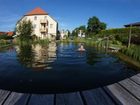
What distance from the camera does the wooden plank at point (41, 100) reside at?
3558 mm

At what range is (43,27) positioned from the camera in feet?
279

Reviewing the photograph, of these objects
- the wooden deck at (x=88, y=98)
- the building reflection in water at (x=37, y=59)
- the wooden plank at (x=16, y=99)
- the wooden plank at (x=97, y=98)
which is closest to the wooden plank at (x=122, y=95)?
the wooden deck at (x=88, y=98)

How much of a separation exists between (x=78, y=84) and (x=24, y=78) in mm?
3515

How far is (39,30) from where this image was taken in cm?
8462

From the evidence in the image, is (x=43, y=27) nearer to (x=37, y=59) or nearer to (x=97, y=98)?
(x=37, y=59)

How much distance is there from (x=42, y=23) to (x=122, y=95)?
8254cm

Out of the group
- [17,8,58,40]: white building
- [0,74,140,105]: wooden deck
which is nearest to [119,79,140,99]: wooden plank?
[0,74,140,105]: wooden deck

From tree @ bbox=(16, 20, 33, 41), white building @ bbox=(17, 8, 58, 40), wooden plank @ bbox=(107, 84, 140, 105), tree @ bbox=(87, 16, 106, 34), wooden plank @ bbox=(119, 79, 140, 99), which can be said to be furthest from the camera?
tree @ bbox=(87, 16, 106, 34)

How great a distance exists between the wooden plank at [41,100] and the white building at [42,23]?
80507mm

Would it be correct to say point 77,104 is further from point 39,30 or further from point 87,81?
point 39,30

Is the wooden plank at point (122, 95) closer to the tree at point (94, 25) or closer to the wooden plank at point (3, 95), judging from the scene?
the wooden plank at point (3, 95)

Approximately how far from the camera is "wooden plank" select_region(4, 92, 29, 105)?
11.6 feet

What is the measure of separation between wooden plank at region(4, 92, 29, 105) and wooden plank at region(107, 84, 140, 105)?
145 centimetres

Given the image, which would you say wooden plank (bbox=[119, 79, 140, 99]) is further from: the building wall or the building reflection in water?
the building wall
